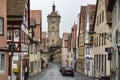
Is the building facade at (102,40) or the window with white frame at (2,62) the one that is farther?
the building facade at (102,40)

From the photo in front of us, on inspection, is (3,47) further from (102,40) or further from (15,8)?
(102,40)

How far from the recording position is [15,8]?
4812 centimetres

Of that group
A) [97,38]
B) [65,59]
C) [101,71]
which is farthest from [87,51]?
[65,59]

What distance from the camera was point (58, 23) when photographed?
7367 inches

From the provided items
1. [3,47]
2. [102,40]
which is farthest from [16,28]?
[3,47]

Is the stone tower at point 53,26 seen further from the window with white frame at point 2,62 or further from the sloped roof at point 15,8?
the window with white frame at point 2,62

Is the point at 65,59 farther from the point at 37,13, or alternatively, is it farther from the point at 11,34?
the point at 11,34

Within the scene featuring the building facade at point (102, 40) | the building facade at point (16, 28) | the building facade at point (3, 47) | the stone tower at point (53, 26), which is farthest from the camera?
the stone tower at point (53, 26)

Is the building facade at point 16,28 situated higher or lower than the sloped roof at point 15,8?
lower

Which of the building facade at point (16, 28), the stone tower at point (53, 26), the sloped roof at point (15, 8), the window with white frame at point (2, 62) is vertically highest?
the stone tower at point (53, 26)

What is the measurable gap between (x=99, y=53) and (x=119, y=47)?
26.0 m

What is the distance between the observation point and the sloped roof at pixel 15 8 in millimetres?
47625

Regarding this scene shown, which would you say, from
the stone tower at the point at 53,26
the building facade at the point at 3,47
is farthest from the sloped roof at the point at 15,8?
the stone tower at the point at 53,26

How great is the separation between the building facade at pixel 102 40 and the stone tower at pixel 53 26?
12670cm
